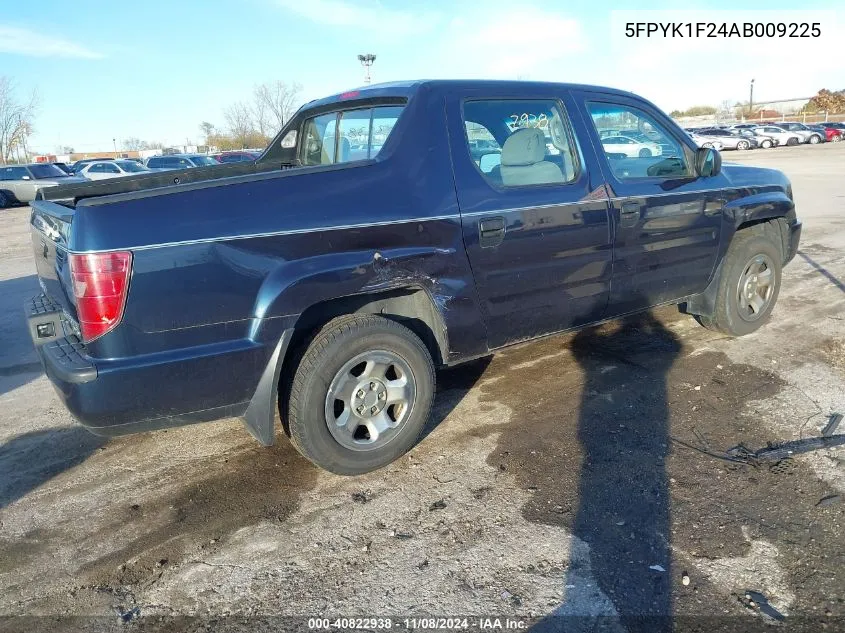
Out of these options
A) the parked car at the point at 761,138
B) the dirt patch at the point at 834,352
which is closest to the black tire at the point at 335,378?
the dirt patch at the point at 834,352

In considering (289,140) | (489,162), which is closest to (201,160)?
(289,140)

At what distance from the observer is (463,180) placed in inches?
138

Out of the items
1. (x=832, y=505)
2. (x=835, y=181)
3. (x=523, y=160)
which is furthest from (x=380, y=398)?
(x=835, y=181)

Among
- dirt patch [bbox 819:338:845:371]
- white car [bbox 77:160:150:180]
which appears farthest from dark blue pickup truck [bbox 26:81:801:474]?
white car [bbox 77:160:150:180]

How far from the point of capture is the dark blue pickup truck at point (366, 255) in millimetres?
2791

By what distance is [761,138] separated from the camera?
132 ft

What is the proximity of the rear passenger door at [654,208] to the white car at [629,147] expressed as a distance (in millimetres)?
12

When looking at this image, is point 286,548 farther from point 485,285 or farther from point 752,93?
point 752,93

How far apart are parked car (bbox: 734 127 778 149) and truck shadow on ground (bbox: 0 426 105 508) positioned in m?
43.4

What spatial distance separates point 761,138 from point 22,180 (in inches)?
1557

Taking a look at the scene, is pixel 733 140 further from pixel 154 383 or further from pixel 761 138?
pixel 154 383

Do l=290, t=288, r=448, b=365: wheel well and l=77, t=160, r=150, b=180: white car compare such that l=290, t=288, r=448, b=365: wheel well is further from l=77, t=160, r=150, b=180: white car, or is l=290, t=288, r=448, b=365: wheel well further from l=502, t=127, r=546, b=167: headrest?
l=77, t=160, r=150, b=180: white car

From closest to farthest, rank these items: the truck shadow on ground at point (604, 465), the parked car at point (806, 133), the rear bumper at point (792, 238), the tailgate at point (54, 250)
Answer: the truck shadow on ground at point (604, 465), the tailgate at point (54, 250), the rear bumper at point (792, 238), the parked car at point (806, 133)

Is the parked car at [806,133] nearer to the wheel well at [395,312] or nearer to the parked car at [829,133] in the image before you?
the parked car at [829,133]
